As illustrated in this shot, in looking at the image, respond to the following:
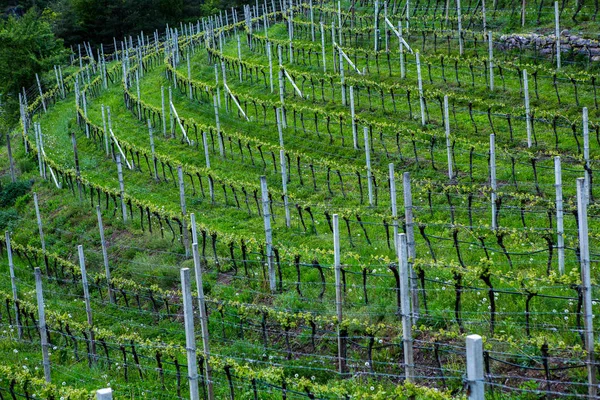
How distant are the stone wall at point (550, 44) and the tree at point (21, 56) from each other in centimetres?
2212

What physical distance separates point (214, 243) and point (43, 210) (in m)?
7.25

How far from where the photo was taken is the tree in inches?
1315

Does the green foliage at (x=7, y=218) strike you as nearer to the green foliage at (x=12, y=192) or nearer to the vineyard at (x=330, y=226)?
the vineyard at (x=330, y=226)

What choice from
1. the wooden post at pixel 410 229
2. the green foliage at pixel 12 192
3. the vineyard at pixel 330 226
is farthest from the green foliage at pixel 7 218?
the wooden post at pixel 410 229

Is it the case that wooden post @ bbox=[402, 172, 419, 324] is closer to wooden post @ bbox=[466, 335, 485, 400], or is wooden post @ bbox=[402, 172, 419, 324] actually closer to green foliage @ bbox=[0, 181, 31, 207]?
wooden post @ bbox=[466, 335, 485, 400]

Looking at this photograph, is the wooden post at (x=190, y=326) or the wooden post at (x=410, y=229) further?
the wooden post at (x=410, y=229)

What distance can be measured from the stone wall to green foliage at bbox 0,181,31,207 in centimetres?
1480

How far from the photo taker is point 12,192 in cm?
1995

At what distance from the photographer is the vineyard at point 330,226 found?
855 centimetres

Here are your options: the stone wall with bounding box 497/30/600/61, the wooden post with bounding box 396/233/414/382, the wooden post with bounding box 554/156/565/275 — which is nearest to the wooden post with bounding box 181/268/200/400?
the wooden post with bounding box 396/233/414/382

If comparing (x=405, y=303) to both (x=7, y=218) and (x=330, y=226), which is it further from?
(x=7, y=218)

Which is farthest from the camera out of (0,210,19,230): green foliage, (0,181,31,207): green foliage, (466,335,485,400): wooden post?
(0,181,31,207): green foliage

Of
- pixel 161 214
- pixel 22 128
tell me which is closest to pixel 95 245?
pixel 161 214

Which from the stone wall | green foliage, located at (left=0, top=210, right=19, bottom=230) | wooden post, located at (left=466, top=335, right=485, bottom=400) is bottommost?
green foliage, located at (left=0, top=210, right=19, bottom=230)
